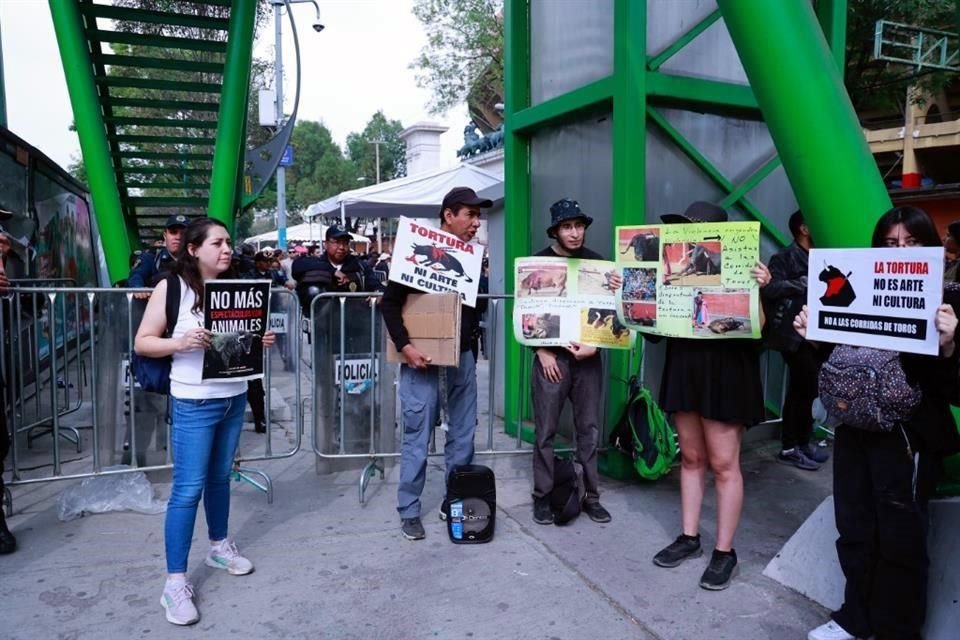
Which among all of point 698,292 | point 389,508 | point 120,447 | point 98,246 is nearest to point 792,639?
point 698,292

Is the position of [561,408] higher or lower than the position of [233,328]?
A: lower

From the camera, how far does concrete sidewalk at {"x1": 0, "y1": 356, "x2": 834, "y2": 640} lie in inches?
131

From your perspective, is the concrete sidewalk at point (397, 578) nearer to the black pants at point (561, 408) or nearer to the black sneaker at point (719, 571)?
the black sneaker at point (719, 571)

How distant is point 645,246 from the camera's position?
3.91m

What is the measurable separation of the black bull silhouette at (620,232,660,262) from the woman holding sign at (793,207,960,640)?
102 centimetres

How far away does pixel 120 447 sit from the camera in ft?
17.4

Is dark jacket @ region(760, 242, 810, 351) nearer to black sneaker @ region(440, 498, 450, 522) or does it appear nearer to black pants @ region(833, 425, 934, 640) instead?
black pants @ region(833, 425, 934, 640)

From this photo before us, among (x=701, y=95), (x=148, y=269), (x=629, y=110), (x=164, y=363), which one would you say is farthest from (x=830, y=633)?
(x=148, y=269)

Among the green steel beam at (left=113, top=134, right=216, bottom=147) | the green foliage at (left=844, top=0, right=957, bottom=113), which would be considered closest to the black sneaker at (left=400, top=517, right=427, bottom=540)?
the green steel beam at (left=113, top=134, right=216, bottom=147)

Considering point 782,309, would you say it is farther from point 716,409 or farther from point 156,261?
point 156,261

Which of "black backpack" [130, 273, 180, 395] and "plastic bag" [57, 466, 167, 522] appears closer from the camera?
"black backpack" [130, 273, 180, 395]

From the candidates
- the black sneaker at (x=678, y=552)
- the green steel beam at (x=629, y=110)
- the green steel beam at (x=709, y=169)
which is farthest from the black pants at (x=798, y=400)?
the black sneaker at (x=678, y=552)

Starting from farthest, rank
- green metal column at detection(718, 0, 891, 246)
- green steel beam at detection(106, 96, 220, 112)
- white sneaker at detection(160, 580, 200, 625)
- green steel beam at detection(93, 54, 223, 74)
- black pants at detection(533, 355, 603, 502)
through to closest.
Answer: green steel beam at detection(106, 96, 220, 112) → green steel beam at detection(93, 54, 223, 74) → black pants at detection(533, 355, 603, 502) → white sneaker at detection(160, 580, 200, 625) → green metal column at detection(718, 0, 891, 246)

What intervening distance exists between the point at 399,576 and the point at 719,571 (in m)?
1.65
